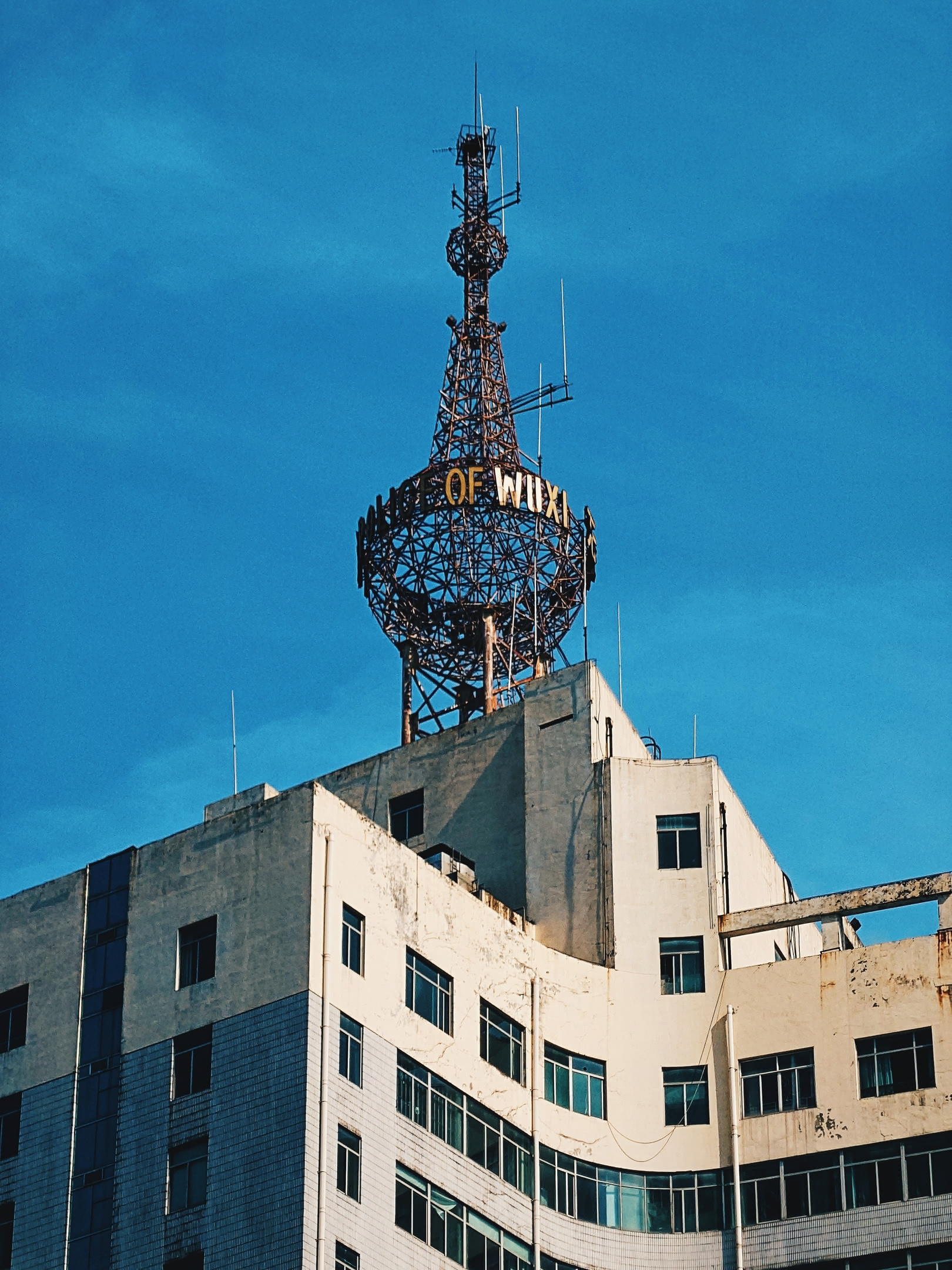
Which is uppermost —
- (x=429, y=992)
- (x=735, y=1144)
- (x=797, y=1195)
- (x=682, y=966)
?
(x=682, y=966)

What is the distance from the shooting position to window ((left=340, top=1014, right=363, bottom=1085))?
7512 centimetres

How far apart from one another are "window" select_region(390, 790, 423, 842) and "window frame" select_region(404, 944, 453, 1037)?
13345 millimetres

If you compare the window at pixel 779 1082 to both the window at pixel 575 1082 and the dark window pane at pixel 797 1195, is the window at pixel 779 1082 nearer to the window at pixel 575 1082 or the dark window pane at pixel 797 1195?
the dark window pane at pixel 797 1195

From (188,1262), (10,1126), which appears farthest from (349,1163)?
(10,1126)

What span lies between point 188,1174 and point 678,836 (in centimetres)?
2255

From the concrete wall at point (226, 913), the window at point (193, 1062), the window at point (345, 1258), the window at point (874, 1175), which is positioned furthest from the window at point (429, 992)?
the window at point (874, 1175)

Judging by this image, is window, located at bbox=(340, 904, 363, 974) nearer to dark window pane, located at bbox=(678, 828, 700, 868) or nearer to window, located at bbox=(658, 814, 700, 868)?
window, located at bbox=(658, 814, 700, 868)

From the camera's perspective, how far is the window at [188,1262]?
7281cm

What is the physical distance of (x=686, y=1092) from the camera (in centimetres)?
8575

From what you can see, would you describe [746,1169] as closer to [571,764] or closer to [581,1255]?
[581,1255]

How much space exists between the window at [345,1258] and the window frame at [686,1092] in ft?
51.8

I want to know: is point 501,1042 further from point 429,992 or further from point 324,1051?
point 324,1051

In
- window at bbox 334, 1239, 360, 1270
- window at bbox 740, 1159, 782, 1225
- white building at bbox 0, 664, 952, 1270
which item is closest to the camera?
window at bbox 334, 1239, 360, 1270

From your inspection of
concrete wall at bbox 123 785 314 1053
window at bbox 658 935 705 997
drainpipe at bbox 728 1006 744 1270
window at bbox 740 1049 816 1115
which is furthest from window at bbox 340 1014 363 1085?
window at bbox 740 1049 816 1115
